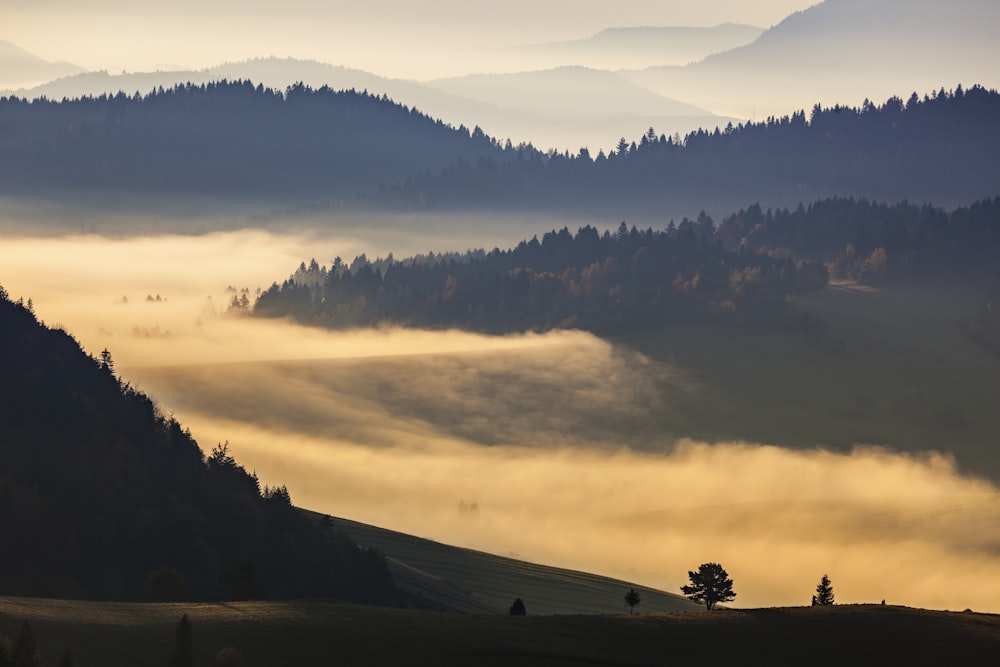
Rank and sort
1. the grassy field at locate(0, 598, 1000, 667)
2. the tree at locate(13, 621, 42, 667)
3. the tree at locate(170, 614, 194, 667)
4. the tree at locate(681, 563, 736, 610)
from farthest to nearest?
1. the tree at locate(681, 563, 736, 610)
2. the grassy field at locate(0, 598, 1000, 667)
3. the tree at locate(170, 614, 194, 667)
4. the tree at locate(13, 621, 42, 667)

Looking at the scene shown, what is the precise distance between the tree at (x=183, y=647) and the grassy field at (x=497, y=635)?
0.75 metres

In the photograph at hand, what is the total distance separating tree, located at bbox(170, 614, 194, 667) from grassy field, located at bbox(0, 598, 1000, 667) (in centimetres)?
75

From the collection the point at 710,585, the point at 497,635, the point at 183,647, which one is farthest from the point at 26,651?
the point at 710,585

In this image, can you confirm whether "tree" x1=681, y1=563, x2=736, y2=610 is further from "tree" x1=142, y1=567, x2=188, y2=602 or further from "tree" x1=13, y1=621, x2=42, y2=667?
"tree" x1=13, y1=621, x2=42, y2=667

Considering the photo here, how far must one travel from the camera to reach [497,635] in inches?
4631

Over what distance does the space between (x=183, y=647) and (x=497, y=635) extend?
22.0 m

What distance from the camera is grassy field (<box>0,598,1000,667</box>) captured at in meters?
108

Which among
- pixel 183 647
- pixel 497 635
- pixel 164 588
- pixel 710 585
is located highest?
pixel 710 585

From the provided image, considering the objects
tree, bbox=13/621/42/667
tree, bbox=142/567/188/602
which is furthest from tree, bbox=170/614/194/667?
tree, bbox=142/567/188/602

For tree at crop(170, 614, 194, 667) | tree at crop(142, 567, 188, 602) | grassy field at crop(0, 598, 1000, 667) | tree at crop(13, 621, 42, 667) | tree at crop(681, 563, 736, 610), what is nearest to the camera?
tree at crop(13, 621, 42, 667)

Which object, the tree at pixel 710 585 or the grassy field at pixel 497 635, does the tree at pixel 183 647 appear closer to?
the grassy field at pixel 497 635

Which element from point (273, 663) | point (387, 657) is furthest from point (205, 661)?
point (387, 657)

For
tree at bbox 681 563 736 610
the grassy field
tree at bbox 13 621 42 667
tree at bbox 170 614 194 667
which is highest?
tree at bbox 681 563 736 610

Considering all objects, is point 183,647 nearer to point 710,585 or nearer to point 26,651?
point 26,651
